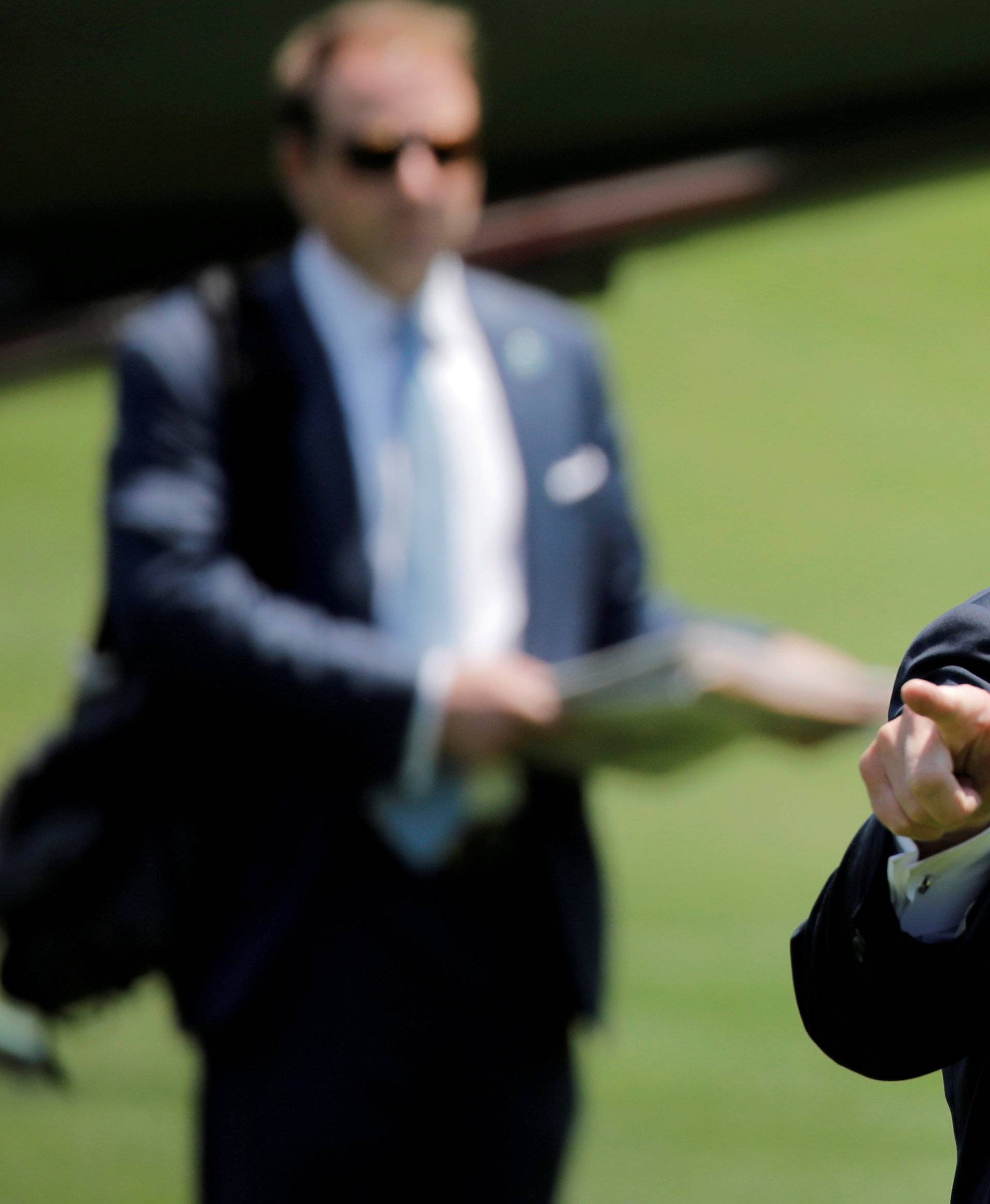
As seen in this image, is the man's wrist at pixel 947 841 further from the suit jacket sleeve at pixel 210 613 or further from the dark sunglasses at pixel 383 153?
the dark sunglasses at pixel 383 153

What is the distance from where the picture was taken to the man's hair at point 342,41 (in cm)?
243

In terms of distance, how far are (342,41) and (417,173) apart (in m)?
0.20

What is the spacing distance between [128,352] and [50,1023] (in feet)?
2.31

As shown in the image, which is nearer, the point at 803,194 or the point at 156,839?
the point at 156,839

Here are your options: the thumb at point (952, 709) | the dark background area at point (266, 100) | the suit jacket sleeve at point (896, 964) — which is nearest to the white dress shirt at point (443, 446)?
the suit jacket sleeve at point (896, 964)

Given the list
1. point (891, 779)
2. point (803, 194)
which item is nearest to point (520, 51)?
point (803, 194)

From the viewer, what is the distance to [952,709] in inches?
Answer: 47.1

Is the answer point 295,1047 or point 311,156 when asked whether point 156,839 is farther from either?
point 311,156

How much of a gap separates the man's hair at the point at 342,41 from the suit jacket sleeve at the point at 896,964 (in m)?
1.23

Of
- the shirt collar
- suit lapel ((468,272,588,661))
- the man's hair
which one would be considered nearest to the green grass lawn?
suit lapel ((468,272,588,661))

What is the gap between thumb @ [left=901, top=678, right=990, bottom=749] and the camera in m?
1.20

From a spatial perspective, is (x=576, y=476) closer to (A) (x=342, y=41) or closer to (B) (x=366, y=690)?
(B) (x=366, y=690)

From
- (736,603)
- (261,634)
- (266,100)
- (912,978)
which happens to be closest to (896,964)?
(912,978)

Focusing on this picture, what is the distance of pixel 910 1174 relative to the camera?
143 inches
